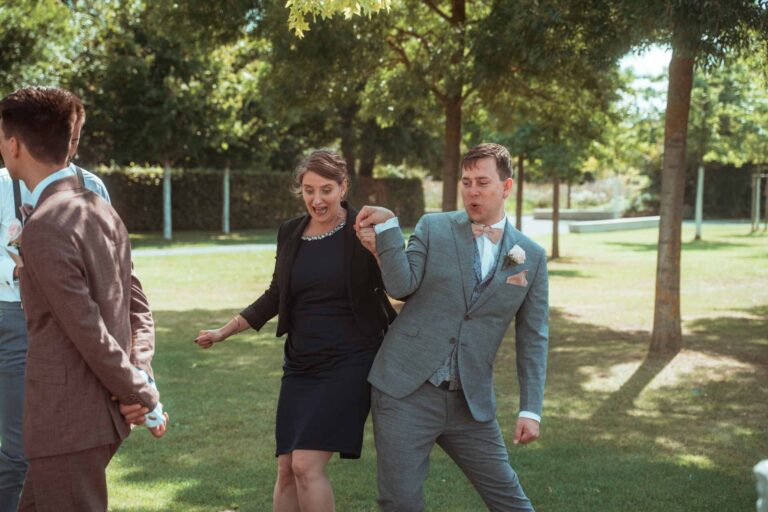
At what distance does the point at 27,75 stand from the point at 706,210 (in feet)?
132

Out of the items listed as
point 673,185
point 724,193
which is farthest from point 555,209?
point 724,193

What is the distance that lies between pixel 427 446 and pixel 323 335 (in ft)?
2.33

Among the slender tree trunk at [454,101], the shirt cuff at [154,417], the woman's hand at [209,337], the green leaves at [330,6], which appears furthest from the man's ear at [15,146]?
the slender tree trunk at [454,101]

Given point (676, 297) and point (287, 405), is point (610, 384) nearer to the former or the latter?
point (676, 297)

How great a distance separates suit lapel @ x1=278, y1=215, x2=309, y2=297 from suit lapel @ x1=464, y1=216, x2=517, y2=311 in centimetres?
93

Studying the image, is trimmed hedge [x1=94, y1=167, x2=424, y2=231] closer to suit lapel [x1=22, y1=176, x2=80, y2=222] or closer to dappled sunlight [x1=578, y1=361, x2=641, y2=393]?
dappled sunlight [x1=578, y1=361, x2=641, y2=393]

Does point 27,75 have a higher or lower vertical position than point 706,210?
higher

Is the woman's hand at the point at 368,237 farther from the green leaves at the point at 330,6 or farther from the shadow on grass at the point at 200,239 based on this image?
the shadow on grass at the point at 200,239

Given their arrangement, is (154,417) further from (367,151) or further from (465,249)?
(367,151)

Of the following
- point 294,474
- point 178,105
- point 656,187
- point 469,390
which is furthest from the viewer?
point 656,187

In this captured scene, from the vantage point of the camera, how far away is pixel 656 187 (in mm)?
53875

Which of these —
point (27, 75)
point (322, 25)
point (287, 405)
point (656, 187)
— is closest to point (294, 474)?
point (287, 405)

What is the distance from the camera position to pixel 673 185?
10250mm

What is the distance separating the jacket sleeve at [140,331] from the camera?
3482 millimetres
